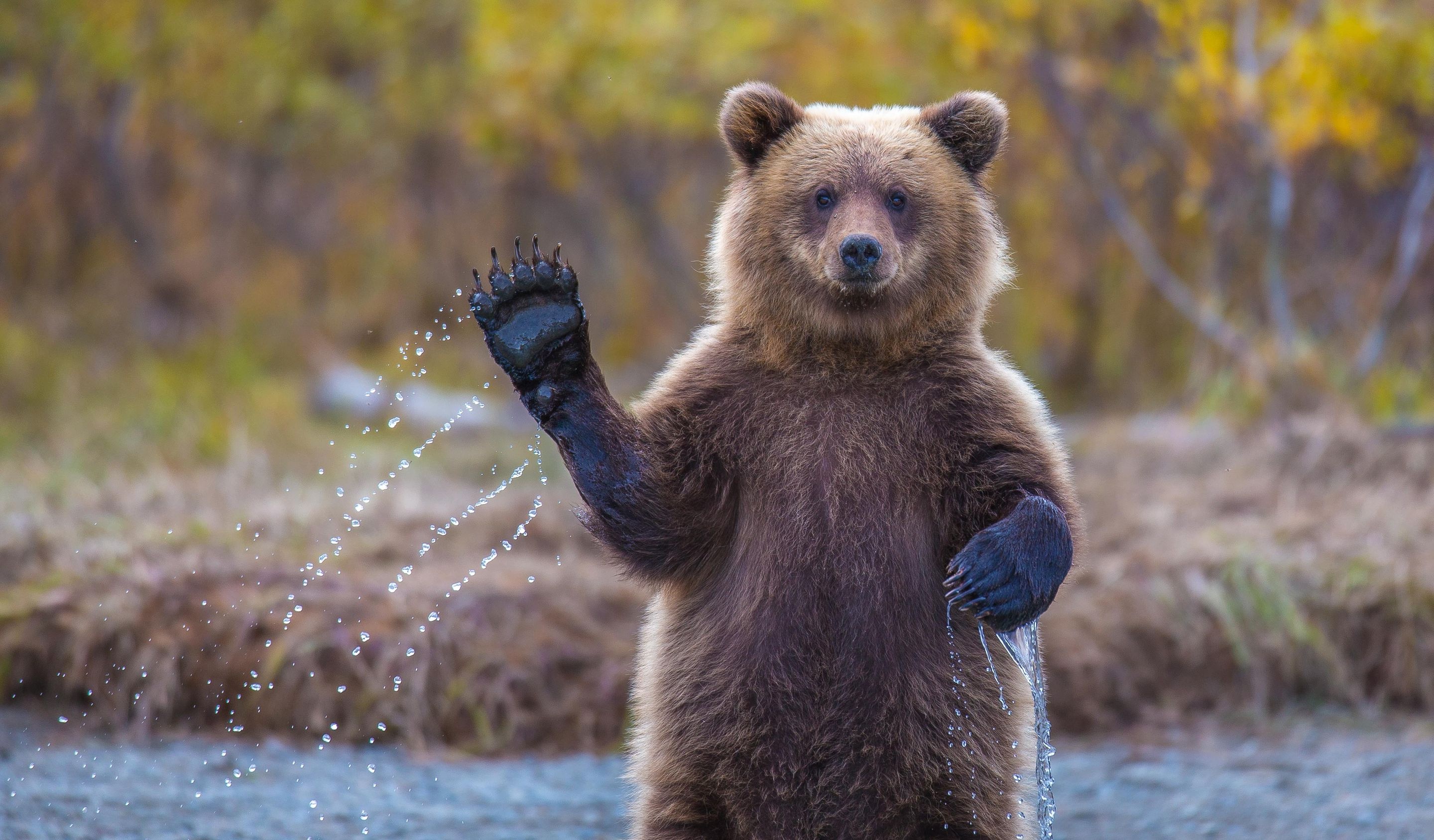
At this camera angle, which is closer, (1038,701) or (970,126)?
(1038,701)

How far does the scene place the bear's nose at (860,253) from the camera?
2830mm

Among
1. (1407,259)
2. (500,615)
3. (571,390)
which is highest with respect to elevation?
(1407,259)

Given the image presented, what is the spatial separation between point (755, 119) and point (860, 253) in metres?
0.51

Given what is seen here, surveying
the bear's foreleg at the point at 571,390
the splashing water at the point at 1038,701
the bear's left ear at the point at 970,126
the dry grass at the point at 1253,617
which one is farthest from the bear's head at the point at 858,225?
the dry grass at the point at 1253,617

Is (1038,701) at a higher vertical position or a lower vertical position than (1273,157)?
lower

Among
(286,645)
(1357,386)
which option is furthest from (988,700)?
(1357,386)

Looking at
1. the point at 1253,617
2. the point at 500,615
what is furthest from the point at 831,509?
the point at 1253,617

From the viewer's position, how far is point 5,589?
5113mm

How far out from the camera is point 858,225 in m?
2.91

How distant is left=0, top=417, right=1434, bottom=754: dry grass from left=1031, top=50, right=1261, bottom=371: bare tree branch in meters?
1.66

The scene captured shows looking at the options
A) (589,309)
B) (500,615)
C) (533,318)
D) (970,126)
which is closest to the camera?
(533,318)

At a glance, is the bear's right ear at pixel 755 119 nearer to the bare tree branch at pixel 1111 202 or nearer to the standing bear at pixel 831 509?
the standing bear at pixel 831 509

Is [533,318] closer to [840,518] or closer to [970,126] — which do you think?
[840,518]

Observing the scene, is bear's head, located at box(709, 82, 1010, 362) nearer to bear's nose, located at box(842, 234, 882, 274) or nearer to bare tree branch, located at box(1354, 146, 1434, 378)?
bear's nose, located at box(842, 234, 882, 274)
